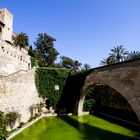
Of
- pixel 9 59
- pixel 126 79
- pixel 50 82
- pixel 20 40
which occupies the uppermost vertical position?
pixel 20 40

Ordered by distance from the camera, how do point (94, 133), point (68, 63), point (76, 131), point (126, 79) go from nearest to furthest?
point (126, 79), point (94, 133), point (76, 131), point (68, 63)

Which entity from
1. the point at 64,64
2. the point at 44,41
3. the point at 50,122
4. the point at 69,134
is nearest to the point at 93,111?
the point at 50,122

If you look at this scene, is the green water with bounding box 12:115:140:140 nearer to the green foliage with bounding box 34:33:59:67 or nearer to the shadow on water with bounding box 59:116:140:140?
the shadow on water with bounding box 59:116:140:140

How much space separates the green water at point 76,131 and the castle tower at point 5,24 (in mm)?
15063

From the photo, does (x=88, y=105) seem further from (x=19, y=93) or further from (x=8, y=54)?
(x=8, y=54)

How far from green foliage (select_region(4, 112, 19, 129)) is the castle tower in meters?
15.8

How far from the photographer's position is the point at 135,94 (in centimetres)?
1739

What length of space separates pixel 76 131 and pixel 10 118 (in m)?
5.77

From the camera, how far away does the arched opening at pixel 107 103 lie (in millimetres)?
25906

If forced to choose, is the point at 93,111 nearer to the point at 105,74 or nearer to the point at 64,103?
the point at 64,103

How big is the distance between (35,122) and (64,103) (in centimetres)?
723

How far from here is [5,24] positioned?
33312mm

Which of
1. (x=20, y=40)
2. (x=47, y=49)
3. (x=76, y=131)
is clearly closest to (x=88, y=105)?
(x=76, y=131)

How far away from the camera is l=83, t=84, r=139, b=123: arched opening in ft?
85.0
